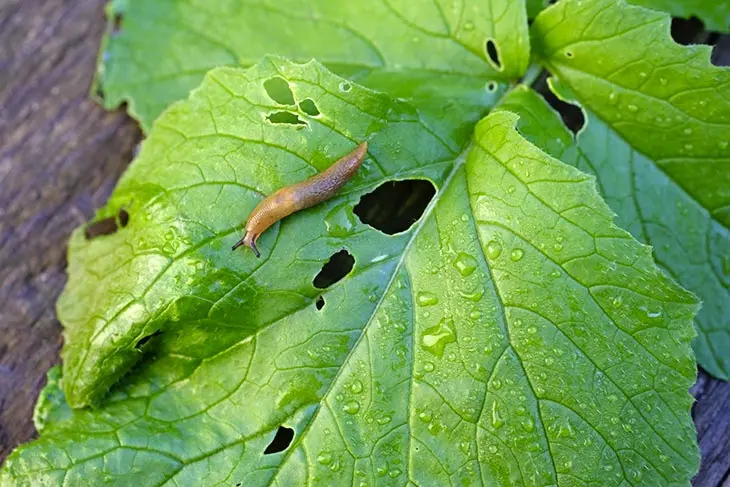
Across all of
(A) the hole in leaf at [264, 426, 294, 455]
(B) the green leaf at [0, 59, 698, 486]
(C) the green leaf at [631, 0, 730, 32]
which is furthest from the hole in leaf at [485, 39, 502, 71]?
(A) the hole in leaf at [264, 426, 294, 455]

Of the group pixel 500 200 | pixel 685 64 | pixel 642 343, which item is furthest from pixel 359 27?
pixel 642 343

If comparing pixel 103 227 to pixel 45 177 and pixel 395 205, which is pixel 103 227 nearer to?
pixel 45 177

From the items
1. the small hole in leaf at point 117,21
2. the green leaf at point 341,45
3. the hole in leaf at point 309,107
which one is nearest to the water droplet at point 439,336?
the green leaf at point 341,45

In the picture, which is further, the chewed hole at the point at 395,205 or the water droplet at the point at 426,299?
the chewed hole at the point at 395,205

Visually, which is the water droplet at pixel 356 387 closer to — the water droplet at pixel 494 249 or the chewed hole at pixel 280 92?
the water droplet at pixel 494 249

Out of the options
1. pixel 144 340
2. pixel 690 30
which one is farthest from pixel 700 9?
pixel 144 340

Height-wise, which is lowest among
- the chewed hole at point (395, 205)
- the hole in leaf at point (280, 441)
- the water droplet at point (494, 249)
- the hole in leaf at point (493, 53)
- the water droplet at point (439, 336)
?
the hole in leaf at point (280, 441)
